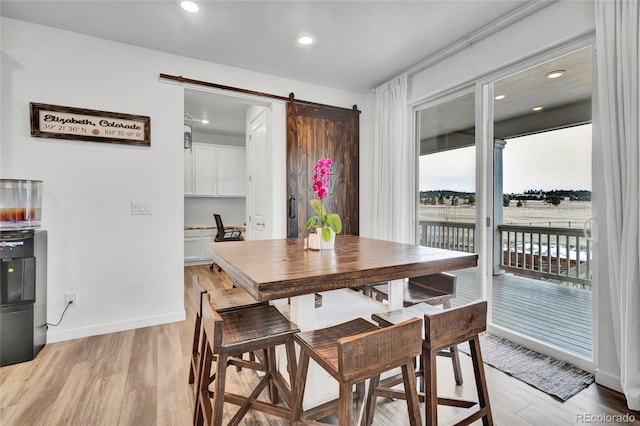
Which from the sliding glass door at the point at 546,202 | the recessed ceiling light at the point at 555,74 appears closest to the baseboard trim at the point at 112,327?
the sliding glass door at the point at 546,202

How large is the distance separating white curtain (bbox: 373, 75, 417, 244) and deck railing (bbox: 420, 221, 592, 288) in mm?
343

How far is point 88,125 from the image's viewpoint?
2.70m

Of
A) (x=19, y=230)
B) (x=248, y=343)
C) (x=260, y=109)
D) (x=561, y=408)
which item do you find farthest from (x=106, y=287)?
(x=561, y=408)

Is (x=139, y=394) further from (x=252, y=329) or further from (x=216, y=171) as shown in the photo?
(x=216, y=171)

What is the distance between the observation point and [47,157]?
258cm

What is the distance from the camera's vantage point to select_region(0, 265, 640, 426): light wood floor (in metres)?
1.64

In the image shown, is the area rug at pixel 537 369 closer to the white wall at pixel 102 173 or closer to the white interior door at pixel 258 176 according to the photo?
the white interior door at pixel 258 176

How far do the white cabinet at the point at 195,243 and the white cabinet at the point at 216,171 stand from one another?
28.8 inches

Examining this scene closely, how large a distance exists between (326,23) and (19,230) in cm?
285

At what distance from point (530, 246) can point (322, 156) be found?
8.12 feet

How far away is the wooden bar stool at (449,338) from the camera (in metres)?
1.20

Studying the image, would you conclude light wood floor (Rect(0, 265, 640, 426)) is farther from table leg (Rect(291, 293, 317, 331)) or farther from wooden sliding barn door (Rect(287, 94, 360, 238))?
wooden sliding barn door (Rect(287, 94, 360, 238))

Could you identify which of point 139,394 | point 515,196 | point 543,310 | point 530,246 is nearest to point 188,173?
point 139,394

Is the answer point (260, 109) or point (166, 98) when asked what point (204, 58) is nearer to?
→ point (166, 98)
